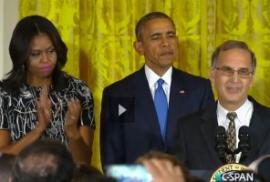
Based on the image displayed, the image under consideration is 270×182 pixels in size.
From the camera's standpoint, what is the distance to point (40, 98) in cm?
352

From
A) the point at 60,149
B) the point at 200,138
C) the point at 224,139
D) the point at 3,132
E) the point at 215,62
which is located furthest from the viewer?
the point at 3,132

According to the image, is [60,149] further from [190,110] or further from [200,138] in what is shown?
[190,110]

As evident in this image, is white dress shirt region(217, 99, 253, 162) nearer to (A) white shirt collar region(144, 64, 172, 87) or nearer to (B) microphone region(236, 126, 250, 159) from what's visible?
(B) microphone region(236, 126, 250, 159)

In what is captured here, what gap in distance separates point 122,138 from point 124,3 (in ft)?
3.30

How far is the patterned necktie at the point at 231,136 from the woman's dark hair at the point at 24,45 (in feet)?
3.51

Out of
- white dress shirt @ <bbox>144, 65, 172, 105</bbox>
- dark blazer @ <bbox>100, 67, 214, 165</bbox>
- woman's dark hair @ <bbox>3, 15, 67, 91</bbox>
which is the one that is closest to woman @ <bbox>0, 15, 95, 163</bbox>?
woman's dark hair @ <bbox>3, 15, 67, 91</bbox>

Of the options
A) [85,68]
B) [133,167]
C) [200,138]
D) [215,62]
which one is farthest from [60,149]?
[85,68]

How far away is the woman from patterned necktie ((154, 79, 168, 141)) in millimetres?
355

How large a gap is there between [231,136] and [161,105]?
1.00 metres

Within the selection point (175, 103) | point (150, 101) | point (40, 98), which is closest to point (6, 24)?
point (40, 98)

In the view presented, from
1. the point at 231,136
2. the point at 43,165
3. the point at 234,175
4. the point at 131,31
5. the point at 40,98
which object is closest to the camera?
the point at 43,165

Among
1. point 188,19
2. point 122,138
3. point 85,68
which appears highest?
point 188,19

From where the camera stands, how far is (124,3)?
167 inches
